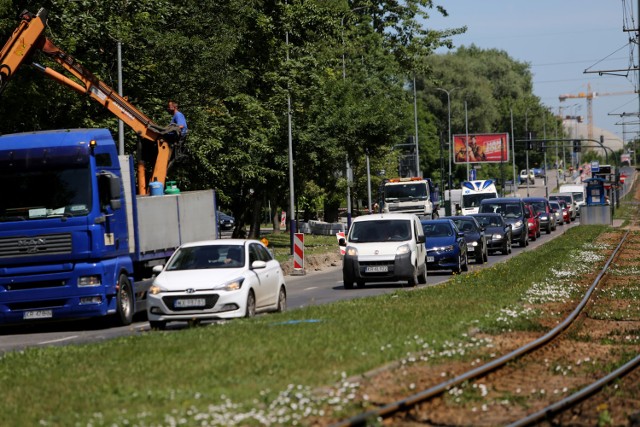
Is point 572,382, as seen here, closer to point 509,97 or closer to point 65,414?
point 65,414

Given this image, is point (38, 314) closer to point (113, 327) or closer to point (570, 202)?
point (113, 327)

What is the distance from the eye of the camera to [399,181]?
6494 centimetres

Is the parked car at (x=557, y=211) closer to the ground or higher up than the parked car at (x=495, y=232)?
closer to the ground

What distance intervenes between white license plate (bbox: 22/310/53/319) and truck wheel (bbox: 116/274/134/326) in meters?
1.24

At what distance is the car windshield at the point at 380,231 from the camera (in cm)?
3109

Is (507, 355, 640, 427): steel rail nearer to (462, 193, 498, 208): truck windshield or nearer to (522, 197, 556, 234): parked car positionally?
(522, 197, 556, 234): parked car

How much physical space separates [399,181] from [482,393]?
5331cm

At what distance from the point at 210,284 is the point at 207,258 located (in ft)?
4.56

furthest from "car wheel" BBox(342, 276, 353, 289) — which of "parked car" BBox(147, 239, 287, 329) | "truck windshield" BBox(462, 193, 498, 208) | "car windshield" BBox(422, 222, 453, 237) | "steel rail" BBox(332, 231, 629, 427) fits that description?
"truck windshield" BBox(462, 193, 498, 208)

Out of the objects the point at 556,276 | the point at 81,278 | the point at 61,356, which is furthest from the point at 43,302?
the point at 556,276

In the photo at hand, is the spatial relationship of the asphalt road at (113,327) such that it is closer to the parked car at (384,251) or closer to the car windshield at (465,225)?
the parked car at (384,251)

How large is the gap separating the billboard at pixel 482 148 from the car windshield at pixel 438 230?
9206 cm

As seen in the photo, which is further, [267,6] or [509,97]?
[509,97]

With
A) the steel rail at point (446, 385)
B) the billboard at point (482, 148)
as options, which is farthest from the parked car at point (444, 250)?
the billboard at point (482, 148)
